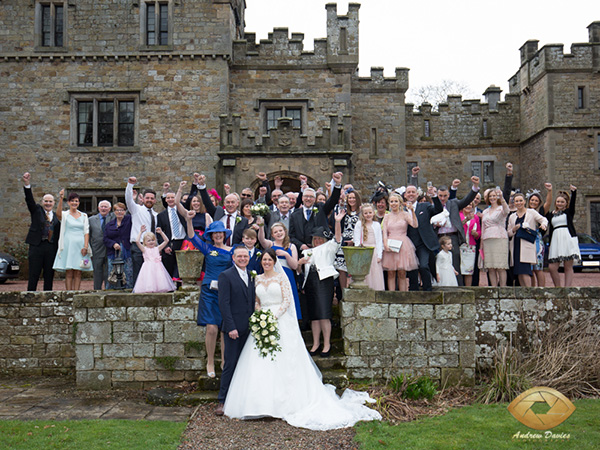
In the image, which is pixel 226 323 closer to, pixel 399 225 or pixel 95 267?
pixel 399 225

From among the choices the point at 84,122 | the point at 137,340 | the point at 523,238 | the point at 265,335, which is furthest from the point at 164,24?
the point at 265,335

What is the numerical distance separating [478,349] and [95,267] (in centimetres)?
674

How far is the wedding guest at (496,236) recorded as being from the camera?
8719 mm

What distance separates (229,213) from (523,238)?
4.79 m

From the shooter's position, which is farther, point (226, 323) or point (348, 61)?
point (348, 61)

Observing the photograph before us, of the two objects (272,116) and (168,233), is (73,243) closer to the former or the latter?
(168,233)

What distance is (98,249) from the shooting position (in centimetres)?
974

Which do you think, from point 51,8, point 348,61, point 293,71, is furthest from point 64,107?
point 348,61

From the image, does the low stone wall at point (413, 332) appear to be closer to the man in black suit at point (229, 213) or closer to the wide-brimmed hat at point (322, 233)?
the wide-brimmed hat at point (322, 233)

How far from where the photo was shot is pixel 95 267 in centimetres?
982

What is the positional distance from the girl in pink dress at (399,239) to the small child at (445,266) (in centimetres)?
97

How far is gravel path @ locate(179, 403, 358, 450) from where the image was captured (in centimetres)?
559

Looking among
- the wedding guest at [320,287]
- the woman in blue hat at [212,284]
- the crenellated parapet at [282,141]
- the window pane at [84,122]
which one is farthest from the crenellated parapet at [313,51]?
the woman in blue hat at [212,284]

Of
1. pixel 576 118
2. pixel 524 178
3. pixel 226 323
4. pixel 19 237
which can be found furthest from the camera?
pixel 524 178
